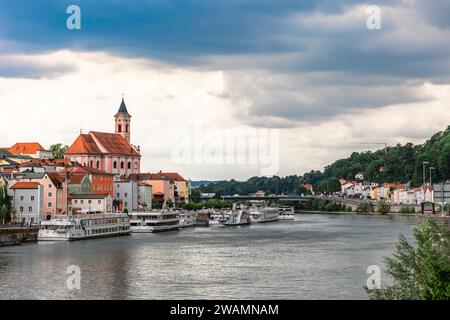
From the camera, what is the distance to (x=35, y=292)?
27328mm

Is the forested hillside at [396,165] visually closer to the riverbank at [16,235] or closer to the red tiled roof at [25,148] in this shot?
the red tiled roof at [25,148]

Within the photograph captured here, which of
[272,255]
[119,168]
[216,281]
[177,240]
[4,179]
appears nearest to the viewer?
[216,281]

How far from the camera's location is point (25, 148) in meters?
95.8

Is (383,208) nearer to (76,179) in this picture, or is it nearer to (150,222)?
(150,222)

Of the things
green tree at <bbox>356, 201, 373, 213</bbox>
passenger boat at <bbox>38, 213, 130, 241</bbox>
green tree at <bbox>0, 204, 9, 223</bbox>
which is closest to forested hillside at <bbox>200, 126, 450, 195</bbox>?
green tree at <bbox>356, 201, 373, 213</bbox>

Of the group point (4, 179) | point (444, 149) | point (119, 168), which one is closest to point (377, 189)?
point (444, 149)

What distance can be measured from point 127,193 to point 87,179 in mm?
11053

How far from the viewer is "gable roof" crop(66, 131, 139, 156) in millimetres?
96688

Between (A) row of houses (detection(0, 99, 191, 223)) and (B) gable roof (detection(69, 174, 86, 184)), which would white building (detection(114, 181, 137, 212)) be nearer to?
(A) row of houses (detection(0, 99, 191, 223))

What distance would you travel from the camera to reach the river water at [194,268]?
2745 centimetres
